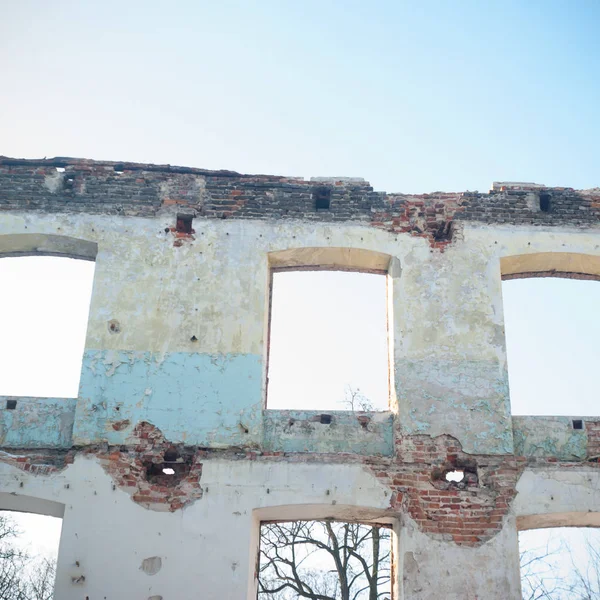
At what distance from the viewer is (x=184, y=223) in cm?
802

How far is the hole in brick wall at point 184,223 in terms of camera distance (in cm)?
797

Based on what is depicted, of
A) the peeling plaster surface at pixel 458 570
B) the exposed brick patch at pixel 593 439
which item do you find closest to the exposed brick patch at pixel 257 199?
the exposed brick patch at pixel 593 439

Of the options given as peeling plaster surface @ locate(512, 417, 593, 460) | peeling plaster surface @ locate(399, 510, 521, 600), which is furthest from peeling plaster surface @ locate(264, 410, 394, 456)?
peeling plaster surface @ locate(512, 417, 593, 460)

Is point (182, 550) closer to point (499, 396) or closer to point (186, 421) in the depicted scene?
point (186, 421)

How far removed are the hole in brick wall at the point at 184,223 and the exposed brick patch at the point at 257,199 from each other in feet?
0.21

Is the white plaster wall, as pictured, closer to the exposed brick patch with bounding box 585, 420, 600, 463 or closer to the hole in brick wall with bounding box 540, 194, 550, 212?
the exposed brick patch with bounding box 585, 420, 600, 463

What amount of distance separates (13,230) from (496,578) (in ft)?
19.4

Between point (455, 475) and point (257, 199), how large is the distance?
141 inches

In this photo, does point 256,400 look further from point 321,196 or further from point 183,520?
point 321,196

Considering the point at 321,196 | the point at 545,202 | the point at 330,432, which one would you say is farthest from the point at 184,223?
the point at 545,202

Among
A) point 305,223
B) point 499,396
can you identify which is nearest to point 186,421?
point 305,223

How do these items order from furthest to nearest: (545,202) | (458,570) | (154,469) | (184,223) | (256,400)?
(545,202), (184,223), (256,400), (154,469), (458,570)

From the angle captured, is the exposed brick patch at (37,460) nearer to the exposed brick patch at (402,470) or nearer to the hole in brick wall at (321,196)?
the exposed brick patch at (402,470)

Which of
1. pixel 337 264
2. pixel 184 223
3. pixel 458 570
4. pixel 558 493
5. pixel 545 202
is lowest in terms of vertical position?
pixel 458 570
